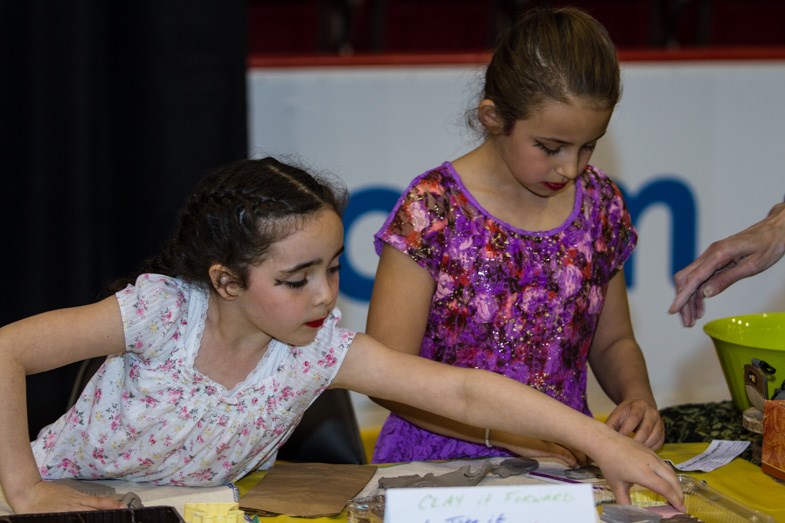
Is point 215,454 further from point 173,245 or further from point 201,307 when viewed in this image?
point 173,245

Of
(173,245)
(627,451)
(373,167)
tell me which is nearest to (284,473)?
(173,245)

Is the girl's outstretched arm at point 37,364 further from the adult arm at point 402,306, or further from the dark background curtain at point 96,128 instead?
the dark background curtain at point 96,128

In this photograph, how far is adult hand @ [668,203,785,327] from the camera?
2.09 m

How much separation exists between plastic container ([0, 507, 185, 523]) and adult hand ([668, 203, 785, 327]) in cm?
→ 107

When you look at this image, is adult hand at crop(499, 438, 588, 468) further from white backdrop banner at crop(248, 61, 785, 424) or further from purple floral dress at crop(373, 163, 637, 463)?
white backdrop banner at crop(248, 61, 785, 424)

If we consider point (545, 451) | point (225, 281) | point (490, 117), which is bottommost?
point (545, 451)

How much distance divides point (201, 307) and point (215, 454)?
0.84 ft

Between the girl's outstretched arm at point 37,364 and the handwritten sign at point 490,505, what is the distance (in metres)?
0.50

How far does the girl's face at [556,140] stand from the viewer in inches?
79.6

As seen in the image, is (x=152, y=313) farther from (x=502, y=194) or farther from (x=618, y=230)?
(x=618, y=230)

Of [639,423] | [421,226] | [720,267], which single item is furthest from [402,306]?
[720,267]

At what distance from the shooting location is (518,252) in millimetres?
2217

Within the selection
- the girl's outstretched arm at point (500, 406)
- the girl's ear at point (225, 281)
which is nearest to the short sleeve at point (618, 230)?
the girl's outstretched arm at point (500, 406)

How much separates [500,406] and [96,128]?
6.75 feet
